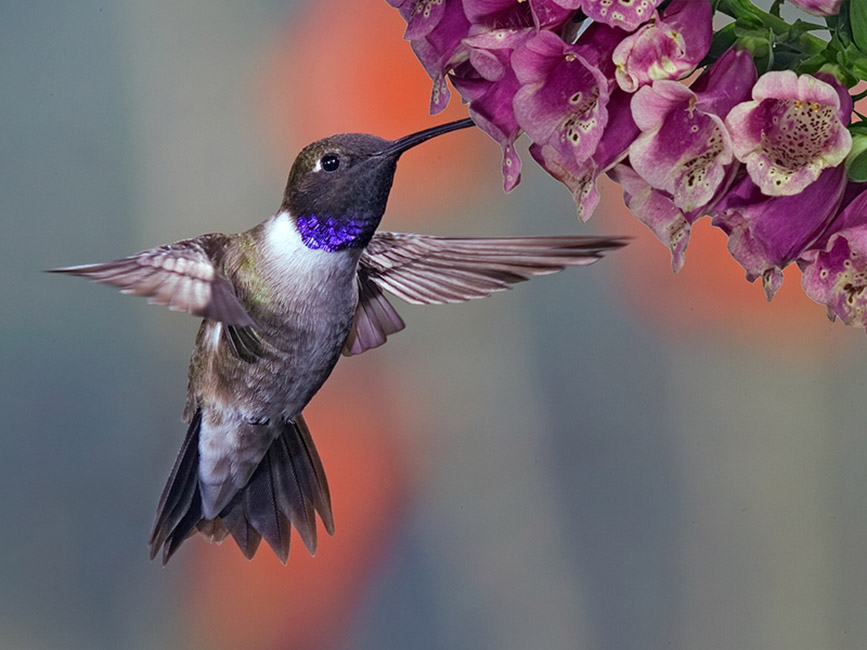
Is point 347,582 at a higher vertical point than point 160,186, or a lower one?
lower

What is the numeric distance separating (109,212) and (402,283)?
1.88ft

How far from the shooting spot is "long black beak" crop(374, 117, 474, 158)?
1.55 ft

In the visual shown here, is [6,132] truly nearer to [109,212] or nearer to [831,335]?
[109,212]

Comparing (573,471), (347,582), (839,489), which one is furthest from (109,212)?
(839,489)

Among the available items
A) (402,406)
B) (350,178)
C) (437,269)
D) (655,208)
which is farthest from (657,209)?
(402,406)

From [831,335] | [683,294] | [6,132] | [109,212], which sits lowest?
[831,335]

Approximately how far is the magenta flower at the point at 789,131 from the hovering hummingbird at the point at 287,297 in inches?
7.1

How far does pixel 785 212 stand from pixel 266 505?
58cm

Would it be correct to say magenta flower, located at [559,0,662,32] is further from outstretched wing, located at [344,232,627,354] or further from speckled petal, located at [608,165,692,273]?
outstretched wing, located at [344,232,627,354]

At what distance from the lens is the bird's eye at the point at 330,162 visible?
57 centimetres

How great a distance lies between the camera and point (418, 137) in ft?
1.70

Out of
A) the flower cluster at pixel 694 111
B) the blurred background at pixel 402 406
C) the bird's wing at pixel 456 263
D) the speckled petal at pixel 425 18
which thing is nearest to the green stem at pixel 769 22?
the flower cluster at pixel 694 111

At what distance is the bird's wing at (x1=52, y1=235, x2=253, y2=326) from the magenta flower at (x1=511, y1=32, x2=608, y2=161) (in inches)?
8.7

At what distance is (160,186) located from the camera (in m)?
1.15
